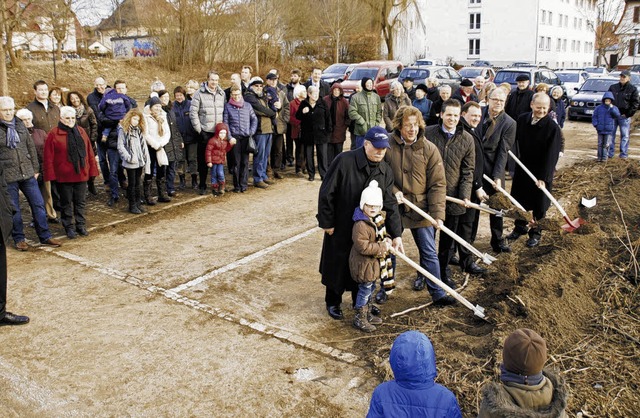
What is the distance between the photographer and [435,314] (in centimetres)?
567

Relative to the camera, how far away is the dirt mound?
14.1 feet

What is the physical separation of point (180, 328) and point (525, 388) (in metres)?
3.62

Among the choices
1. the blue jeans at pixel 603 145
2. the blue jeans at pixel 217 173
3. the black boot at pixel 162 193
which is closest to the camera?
the black boot at pixel 162 193

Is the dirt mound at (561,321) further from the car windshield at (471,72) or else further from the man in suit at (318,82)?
the car windshield at (471,72)

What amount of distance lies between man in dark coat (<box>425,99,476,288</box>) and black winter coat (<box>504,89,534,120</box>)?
5383mm

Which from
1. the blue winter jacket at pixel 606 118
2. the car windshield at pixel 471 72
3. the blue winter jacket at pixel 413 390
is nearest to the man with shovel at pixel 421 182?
the blue winter jacket at pixel 413 390

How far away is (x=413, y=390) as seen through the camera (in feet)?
9.68

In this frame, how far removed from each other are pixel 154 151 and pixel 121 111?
119 cm

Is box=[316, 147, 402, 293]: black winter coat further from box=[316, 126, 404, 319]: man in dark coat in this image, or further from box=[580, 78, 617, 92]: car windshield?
box=[580, 78, 617, 92]: car windshield

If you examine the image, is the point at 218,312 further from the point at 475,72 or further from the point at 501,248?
the point at 475,72

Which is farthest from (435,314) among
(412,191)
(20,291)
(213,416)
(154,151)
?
(154,151)

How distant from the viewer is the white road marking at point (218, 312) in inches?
200

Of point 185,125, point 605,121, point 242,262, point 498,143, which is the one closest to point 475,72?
point 605,121

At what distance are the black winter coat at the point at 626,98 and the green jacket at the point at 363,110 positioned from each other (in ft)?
21.2
